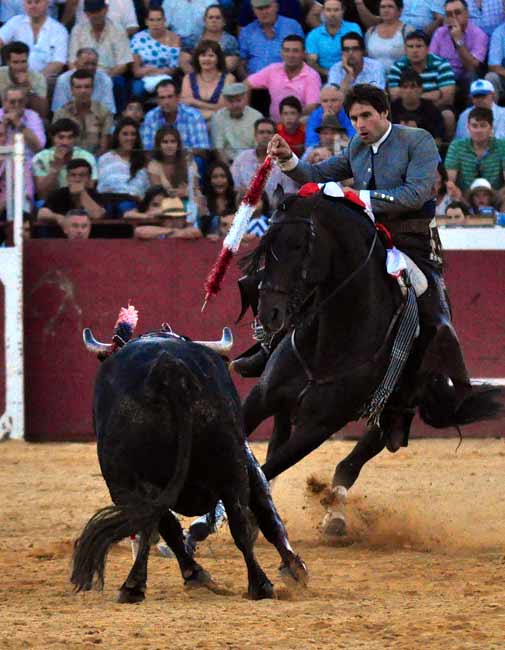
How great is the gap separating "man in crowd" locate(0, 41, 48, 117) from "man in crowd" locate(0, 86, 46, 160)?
0.43 feet

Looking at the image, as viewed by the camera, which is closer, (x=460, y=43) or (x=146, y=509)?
(x=146, y=509)

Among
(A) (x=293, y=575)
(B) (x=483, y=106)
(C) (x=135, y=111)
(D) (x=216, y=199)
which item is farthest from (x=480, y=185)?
(A) (x=293, y=575)

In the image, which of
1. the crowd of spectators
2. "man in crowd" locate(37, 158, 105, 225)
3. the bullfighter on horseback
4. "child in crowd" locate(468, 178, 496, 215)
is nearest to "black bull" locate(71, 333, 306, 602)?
the bullfighter on horseback

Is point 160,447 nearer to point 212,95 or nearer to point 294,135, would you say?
point 294,135

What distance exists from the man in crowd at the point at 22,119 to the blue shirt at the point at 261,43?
7.02ft

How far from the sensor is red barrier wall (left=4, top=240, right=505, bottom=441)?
10.8 metres

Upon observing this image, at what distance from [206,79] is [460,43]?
7.71 ft

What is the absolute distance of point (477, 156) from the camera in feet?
37.3

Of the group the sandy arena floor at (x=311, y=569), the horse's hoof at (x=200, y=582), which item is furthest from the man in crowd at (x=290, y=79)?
the horse's hoof at (x=200, y=582)

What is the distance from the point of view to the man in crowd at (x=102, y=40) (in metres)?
12.4

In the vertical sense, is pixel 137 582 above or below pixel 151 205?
below

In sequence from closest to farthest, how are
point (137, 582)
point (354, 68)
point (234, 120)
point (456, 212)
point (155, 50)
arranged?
point (137, 582) → point (456, 212) → point (234, 120) → point (354, 68) → point (155, 50)

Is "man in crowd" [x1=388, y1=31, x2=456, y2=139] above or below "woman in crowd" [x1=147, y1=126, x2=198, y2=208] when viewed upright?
above

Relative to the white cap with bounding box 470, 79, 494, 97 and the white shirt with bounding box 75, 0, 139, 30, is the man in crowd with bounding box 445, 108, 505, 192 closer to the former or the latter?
the white cap with bounding box 470, 79, 494, 97
